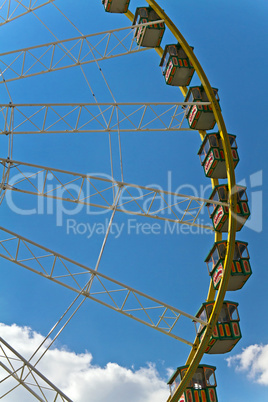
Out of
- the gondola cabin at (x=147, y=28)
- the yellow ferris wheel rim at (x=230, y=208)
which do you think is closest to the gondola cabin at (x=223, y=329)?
the yellow ferris wheel rim at (x=230, y=208)

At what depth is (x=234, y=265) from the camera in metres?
17.2

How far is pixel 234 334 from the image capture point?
16141 millimetres

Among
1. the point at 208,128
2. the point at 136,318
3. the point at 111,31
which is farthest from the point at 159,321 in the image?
the point at 111,31

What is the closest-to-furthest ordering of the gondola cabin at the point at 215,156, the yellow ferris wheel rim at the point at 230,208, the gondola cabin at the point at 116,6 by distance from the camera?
the yellow ferris wheel rim at the point at 230,208 < the gondola cabin at the point at 215,156 < the gondola cabin at the point at 116,6

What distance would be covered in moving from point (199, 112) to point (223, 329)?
27.1ft

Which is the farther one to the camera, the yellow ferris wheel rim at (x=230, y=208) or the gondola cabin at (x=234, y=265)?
the gondola cabin at (x=234, y=265)

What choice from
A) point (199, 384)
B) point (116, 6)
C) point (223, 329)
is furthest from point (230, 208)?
point (116, 6)

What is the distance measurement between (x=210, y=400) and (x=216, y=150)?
9.05m

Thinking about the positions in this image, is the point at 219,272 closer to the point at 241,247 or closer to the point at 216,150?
the point at 241,247

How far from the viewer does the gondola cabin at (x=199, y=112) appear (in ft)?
62.8

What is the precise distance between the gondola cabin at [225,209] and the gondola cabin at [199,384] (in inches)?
205

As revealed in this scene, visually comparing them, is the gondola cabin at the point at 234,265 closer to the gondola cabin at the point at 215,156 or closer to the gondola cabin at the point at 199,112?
the gondola cabin at the point at 215,156

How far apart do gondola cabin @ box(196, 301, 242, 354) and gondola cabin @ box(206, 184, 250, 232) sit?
305 centimetres

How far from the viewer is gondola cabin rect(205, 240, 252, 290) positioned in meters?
17.1
